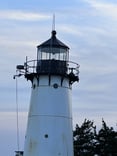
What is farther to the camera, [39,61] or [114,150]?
[114,150]

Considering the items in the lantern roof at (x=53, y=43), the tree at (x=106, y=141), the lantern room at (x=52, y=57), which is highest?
the lantern roof at (x=53, y=43)

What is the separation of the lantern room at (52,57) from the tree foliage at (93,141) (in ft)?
52.1

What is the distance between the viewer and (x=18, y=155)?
4147 cm

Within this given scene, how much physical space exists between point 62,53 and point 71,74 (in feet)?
4.46

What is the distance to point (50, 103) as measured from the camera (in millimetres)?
33125

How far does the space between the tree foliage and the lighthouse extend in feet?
48.0

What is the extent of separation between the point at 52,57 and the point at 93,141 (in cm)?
1811

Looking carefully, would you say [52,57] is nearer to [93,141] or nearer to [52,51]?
[52,51]

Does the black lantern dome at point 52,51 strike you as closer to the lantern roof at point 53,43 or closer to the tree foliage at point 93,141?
the lantern roof at point 53,43

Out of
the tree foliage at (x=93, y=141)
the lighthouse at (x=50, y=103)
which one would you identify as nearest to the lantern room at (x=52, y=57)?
the lighthouse at (x=50, y=103)

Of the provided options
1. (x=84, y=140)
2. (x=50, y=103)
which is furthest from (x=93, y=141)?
(x=50, y=103)

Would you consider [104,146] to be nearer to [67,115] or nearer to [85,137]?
[85,137]

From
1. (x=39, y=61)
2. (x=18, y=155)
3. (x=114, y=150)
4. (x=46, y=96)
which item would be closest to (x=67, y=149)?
(x=46, y=96)

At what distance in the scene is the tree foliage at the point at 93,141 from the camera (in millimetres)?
47844
